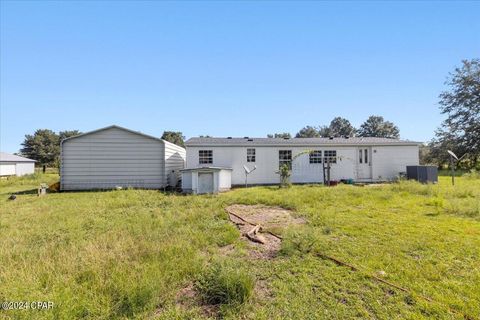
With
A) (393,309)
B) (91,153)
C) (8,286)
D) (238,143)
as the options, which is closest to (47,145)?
(91,153)

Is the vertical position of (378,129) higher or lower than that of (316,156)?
higher

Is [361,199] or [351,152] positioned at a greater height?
[351,152]

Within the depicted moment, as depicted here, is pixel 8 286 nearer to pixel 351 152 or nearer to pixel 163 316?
pixel 163 316

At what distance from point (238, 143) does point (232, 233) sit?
11.3 m

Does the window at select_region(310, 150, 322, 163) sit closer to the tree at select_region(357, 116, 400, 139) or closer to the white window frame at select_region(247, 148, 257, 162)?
the white window frame at select_region(247, 148, 257, 162)

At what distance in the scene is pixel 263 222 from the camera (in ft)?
21.9

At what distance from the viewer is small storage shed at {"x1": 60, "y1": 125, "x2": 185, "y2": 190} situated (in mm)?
14766

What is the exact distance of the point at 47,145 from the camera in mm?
53781

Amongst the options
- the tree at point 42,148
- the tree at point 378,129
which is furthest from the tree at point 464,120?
the tree at point 42,148

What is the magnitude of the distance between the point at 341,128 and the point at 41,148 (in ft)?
213

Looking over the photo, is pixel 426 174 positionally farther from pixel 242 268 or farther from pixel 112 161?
pixel 112 161

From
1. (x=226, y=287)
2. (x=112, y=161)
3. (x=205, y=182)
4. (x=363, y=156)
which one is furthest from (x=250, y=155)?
(x=226, y=287)

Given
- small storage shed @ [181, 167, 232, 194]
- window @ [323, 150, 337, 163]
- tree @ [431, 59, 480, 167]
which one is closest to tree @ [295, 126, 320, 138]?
tree @ [431, 59, 480, 167]

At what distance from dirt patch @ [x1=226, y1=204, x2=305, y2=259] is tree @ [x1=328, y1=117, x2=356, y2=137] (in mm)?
51953
